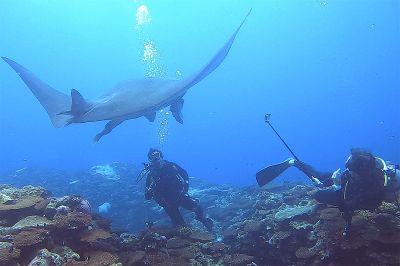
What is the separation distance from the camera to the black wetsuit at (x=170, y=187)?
32.9ft

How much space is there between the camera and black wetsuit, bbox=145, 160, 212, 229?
32.9 feet

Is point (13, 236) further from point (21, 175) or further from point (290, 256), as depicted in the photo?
point (21, 175)

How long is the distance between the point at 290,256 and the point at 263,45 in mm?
111902

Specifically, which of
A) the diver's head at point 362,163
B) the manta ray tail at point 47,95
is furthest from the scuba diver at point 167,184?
the diver's head at point 362,163

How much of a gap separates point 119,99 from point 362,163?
5034 millimetres

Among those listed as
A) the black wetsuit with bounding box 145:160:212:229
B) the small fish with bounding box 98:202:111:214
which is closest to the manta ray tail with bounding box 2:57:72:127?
the black wetsuit with bounding box 145:160:212:229

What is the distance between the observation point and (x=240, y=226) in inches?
376

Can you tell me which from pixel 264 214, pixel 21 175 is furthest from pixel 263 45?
pixel 264 214

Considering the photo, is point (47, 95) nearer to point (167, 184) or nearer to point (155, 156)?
point (155, 156)

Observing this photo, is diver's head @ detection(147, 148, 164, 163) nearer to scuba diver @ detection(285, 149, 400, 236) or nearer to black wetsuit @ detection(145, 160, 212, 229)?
black wetsuit @ detection(145, 160, 212, 229)

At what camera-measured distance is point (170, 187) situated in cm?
1021

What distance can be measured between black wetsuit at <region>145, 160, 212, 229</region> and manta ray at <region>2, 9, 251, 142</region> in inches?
90.6

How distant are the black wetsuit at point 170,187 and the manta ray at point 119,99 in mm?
2302

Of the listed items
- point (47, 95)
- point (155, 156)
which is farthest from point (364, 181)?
point (47, 95)
